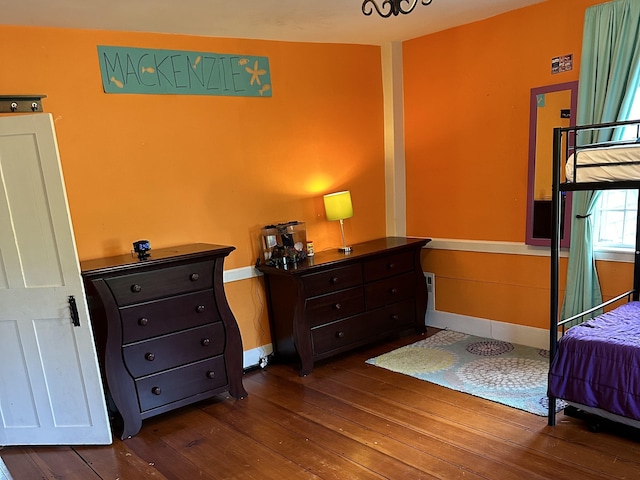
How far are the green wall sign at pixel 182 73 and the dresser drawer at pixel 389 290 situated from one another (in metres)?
1.67

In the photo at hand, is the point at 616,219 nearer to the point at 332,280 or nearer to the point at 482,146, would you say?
the point at 482,146

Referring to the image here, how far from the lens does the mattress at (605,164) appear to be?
225 centimetres

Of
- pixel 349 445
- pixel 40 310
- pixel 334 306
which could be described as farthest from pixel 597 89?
pixel 40 310

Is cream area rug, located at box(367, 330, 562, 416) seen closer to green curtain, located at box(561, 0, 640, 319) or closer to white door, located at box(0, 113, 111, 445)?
green curtain, located at box(561, 0, 640, 319)

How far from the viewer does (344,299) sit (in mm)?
3598

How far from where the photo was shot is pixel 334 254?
3752mm

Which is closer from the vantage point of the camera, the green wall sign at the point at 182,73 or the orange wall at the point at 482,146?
the green wall sign at the point at 182,73

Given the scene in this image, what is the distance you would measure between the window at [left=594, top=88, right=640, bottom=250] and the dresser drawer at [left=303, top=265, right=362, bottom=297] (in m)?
1.67

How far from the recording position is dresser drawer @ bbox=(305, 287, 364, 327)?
11.3ft

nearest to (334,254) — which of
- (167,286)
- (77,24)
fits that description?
(167,286)

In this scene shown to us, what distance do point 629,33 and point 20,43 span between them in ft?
11.5

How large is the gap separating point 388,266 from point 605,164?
1.81m

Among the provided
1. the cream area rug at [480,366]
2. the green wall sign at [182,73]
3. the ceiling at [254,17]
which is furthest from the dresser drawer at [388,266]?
the ceiling at [254,17]

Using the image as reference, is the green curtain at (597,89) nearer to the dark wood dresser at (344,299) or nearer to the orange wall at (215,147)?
the dark wood dresser at (344,299)
